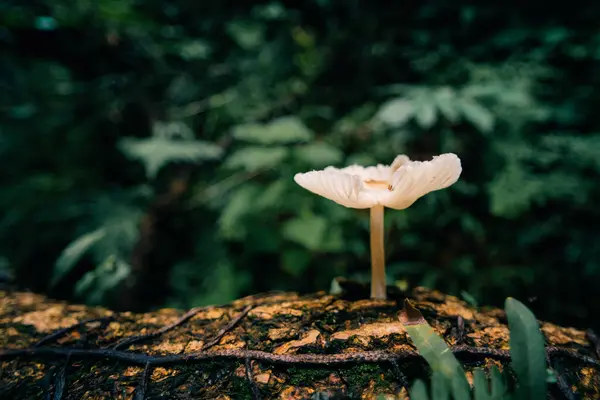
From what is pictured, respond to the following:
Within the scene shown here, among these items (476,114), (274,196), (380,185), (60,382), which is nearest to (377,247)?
(380,185)

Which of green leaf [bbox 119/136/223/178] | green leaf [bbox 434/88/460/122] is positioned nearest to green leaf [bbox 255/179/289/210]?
green leaf [bbox 119/136/223/178]

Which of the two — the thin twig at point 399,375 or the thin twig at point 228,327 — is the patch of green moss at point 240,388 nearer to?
the thin twig at point 228,327

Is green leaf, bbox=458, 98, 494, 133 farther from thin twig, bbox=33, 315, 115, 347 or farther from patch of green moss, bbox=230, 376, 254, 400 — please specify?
thin twig, bbox=33, 315, 115, 347

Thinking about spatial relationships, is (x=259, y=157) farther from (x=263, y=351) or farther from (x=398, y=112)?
(x=263, y=351)

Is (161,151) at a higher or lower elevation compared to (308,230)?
higher

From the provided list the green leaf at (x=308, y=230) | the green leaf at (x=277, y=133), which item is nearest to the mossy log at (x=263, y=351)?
the green leaf at (x=308, y=230)

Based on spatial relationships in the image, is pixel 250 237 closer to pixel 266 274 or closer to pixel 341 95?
pixel 266 274
